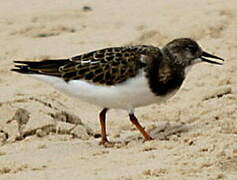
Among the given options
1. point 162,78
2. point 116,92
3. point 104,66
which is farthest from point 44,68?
point 162,78

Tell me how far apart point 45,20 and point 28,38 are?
700mm

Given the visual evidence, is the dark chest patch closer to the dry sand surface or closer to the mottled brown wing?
the mottled brown wing

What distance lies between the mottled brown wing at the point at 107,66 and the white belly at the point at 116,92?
5 centimetres

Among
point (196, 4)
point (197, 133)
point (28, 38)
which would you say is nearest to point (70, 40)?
point (28, 38)

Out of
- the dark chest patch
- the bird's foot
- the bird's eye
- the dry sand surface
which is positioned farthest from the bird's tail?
the bird's eye

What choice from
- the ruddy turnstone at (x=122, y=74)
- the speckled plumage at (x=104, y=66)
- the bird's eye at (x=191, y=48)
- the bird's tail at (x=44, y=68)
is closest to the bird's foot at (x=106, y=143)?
the ruddy turnstone at (x=122, y=74)

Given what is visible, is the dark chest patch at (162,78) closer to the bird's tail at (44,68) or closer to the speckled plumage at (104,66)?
the speckled plumage at (104,66)

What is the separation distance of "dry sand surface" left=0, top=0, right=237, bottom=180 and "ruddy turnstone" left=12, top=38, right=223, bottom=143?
353 millimetres

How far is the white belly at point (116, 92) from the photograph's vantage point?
5.93 metres

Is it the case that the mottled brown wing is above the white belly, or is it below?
above

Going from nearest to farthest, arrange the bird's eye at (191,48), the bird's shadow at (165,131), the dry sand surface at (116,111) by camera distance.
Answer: the dry sand surface at (116,111)
the bird's shadow at (165,131)
the bird's eye at (191,48)

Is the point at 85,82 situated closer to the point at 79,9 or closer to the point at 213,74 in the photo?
the point at 213,74

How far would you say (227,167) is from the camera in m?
4.89

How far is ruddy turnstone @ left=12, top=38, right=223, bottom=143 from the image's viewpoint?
597 cm
